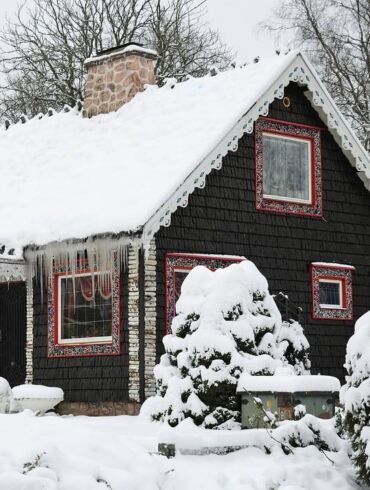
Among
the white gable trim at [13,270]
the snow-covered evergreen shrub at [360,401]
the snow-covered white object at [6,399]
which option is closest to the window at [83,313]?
the white gable trim at [13,270]

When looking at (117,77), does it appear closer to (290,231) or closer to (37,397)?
(290,231)

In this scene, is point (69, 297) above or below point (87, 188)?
below

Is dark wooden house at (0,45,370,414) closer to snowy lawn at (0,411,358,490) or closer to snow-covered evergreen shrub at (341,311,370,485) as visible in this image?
snowy lawn at (0,411,358,490)

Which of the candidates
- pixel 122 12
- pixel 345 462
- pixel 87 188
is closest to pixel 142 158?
pixel 87 188

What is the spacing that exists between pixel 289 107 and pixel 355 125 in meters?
12.3

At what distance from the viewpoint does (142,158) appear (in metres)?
21.1

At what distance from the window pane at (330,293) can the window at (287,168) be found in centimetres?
137

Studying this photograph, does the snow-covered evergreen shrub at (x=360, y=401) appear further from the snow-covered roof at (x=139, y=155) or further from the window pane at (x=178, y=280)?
the window pane at (x=178, y=280)

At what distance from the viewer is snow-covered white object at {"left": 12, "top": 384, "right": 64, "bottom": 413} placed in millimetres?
19172

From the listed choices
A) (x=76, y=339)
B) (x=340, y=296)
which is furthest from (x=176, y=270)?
(x=340, y=296)

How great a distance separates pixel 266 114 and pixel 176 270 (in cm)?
340

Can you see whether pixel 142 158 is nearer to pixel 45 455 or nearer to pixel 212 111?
pixel 212 111

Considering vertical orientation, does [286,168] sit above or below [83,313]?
above

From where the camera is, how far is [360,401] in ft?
40.3
